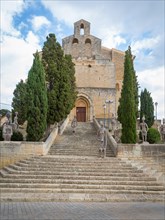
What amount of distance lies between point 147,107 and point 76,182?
21500 mm

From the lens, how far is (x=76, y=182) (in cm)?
1122

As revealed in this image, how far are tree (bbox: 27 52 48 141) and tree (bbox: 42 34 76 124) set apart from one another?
248 cm

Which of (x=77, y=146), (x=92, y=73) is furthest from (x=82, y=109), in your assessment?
(x=77, y=146)

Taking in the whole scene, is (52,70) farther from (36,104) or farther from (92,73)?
(92,73)

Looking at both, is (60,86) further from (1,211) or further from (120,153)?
(1,211)

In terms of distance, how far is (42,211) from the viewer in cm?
813

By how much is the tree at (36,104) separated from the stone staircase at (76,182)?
13.7 feet

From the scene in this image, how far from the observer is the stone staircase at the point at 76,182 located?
33.5 feet

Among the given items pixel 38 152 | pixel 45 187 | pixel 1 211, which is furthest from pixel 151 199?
pixel 38 152

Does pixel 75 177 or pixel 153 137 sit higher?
pixel 153 137

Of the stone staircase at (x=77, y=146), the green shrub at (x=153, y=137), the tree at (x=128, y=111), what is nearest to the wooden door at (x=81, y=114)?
the stone staircase at (x=77, y=146)

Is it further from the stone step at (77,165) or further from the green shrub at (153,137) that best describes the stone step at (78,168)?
the green shrub at (153,137)

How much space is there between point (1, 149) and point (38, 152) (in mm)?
1811

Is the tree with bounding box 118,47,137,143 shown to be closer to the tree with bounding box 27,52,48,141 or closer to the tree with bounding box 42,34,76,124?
the tree with bounding box 42,34,76,124
